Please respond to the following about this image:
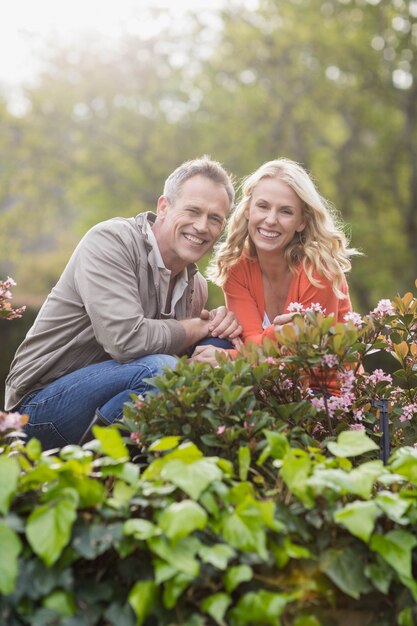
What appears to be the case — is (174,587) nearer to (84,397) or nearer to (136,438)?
(136,438)

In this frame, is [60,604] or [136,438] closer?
[60,604]

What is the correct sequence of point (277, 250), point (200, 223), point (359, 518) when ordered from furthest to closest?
point (277, 250)
point (200, 223)
point (359, 518)

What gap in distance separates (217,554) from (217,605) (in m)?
0.13

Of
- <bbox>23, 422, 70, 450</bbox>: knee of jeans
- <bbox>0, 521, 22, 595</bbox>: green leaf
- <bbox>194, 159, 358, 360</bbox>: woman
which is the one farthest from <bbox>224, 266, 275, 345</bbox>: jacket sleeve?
<bbox>0, 521, 22, 595</bbox>: green leaf

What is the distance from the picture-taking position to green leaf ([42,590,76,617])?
6.64ft

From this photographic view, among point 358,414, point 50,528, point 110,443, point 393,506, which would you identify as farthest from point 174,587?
point 358,414

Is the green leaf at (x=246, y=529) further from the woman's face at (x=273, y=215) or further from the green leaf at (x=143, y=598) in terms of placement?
the woman's face at (x=273, y=215)

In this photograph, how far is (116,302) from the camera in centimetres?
390

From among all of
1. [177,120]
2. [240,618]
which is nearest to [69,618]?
[240,618]

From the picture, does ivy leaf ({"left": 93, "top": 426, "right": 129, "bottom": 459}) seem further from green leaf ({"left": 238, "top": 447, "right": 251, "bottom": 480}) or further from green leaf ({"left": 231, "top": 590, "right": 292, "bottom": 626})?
green leaf ({"left": 231, "top": 590, "right": 292, "bottom": 626})

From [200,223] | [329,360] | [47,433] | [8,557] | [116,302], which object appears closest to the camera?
[8,557]

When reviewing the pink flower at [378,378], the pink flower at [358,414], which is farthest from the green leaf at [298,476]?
the pink flower at [378,378]

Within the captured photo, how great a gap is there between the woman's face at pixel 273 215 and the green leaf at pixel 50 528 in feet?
8.91

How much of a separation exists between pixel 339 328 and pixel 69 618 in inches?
61.4
